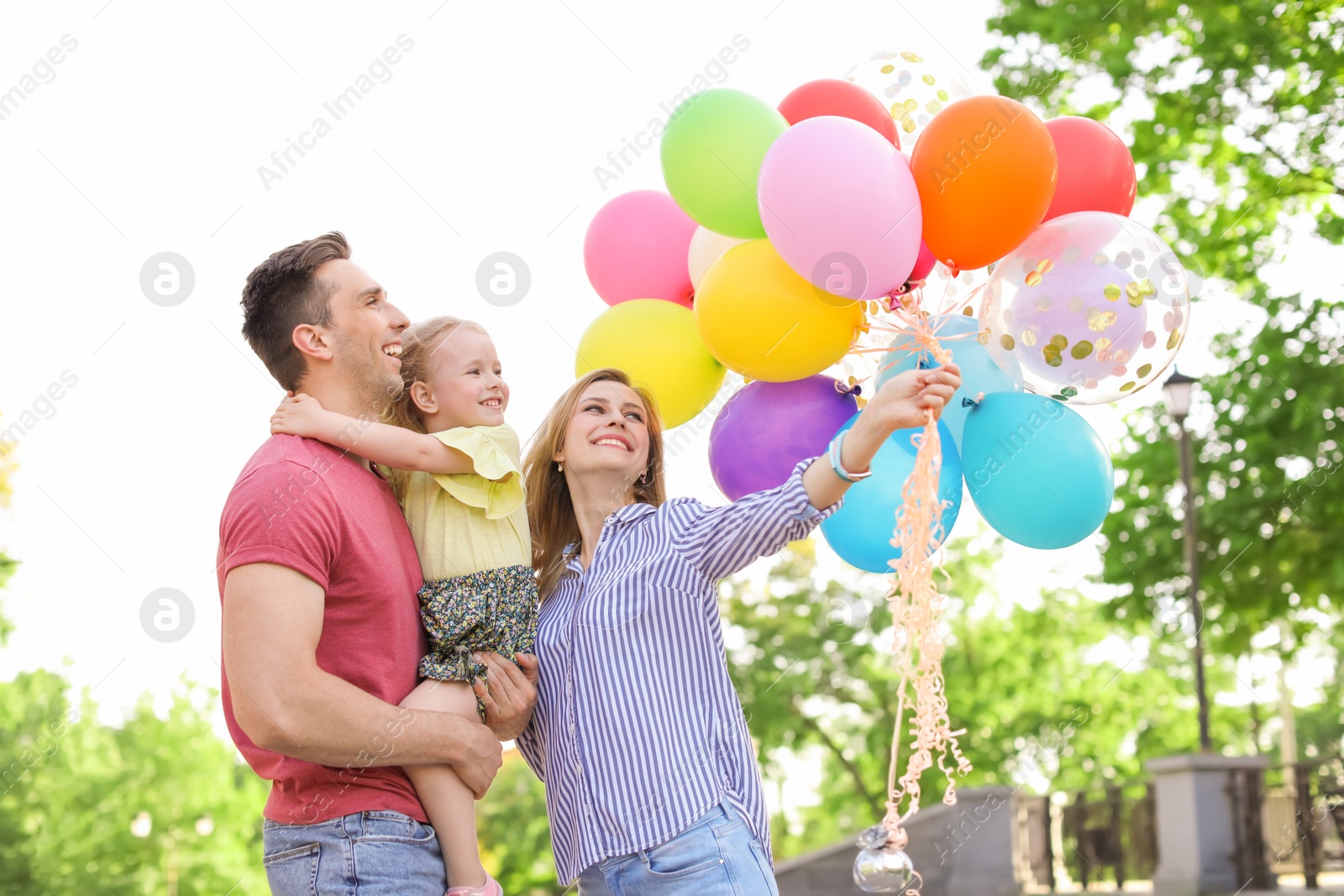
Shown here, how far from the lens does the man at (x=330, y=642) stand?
1975 millimetres

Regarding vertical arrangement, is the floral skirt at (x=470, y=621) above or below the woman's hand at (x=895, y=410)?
below

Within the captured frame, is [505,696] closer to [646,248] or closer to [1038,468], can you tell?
[1038,468]

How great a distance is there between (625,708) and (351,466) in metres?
0.78

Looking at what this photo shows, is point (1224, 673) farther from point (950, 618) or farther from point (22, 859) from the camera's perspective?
point (22, 859)

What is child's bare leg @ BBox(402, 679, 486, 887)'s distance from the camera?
2.17m

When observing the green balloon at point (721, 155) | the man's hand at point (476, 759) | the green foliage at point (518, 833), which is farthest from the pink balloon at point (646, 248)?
the green foliage at point (518, 833)

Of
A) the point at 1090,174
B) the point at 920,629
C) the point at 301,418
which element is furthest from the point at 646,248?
the point at 920,629

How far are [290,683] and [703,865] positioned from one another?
907mm

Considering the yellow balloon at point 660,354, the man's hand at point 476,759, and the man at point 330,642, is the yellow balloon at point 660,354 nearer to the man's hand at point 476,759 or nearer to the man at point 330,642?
the man at point 330,642

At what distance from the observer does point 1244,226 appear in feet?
29.5

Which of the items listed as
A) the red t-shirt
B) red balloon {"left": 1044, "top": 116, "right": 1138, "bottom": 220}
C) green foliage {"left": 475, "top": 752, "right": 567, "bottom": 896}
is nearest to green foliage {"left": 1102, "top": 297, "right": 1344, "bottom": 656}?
red balloon {"left": 1044, "top": 116, "right": 1138, "bottom": 220}

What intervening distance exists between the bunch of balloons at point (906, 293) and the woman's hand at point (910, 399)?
2.12ft

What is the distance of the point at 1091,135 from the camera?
3.19 meters

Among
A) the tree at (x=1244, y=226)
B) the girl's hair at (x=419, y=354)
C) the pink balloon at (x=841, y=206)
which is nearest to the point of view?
the pink balloon at (x=841, y=206)
